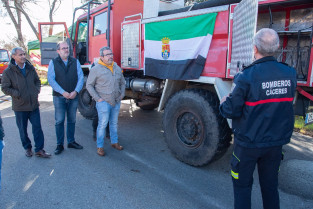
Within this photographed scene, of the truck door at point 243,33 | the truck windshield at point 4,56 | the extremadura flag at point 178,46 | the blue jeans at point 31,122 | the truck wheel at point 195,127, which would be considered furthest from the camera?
Result: the truck windshield at point 4,56

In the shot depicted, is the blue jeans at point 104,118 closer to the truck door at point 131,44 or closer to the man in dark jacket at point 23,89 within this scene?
the man in dark jacket at point 23,89

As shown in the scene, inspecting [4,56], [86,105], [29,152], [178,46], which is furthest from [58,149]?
[4,56]

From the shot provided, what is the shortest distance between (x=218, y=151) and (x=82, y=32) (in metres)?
5.20

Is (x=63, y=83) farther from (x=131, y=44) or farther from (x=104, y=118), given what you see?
(x=131, y=44)

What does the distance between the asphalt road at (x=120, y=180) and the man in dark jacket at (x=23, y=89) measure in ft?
1.79

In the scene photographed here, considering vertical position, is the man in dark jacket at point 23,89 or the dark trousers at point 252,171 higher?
the man in dark jacket at point 23,89

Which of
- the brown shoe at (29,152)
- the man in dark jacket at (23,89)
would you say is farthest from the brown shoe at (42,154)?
the brown shoe at (29,152)


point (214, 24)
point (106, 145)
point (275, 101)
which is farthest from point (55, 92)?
point (275, 101)

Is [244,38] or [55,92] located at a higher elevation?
[244,38]

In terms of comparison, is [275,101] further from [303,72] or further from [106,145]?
[106,145]

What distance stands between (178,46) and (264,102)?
7.60 feet

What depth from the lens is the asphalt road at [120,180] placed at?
291 centimetres

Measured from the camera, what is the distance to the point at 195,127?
377 centimetres

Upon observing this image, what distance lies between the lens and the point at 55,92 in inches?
164
